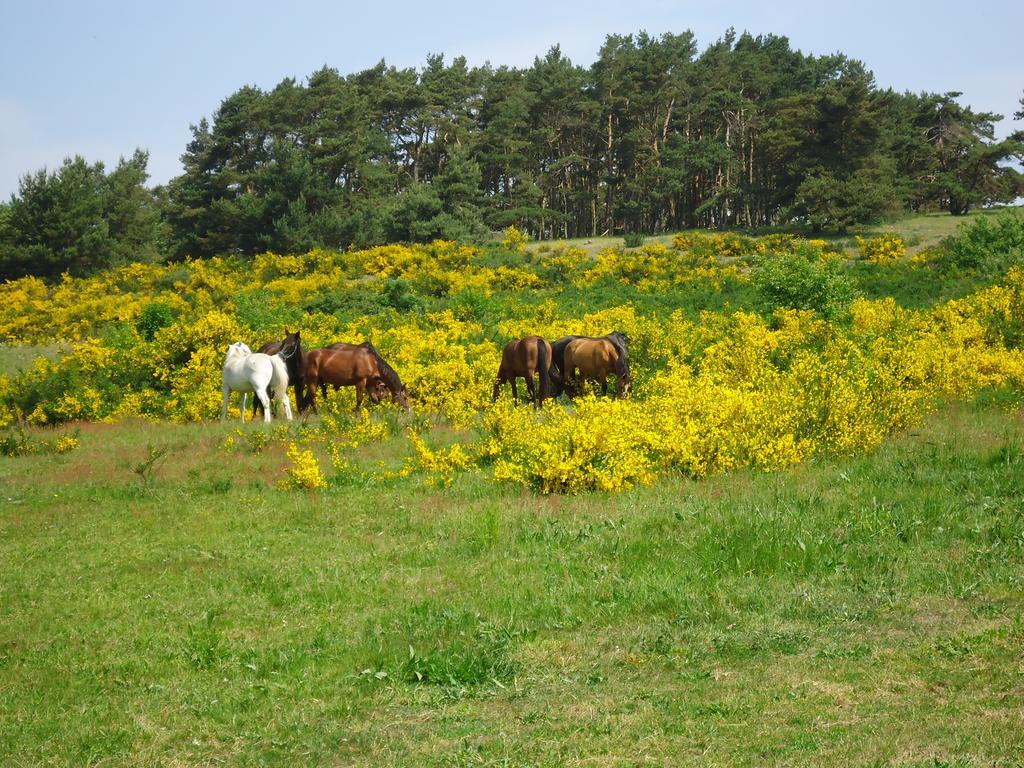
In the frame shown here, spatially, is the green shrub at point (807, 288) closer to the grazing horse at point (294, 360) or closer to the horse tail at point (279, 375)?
the grazing horse at point (294, 360)

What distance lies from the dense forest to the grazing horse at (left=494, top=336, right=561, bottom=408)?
1348 inches

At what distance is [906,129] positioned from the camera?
61.3 meters

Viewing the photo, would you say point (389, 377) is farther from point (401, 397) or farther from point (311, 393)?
point (311, 393)

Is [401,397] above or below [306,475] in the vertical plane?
above

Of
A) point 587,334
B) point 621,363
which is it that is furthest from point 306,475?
point 587,334

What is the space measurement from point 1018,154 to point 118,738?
207 feet

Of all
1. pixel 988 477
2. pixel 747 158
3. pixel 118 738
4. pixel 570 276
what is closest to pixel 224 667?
pixel 118 738

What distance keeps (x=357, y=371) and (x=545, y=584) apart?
10.8 meters

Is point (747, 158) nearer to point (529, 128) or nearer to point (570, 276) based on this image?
point (529, 128)

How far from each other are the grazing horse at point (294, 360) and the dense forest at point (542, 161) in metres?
34.5

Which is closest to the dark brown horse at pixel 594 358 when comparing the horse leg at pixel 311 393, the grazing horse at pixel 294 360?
the horse leg at pixel 311 393

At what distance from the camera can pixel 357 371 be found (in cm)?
1820

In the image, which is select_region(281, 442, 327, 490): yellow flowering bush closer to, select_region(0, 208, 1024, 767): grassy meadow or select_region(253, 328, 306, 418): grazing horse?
select_region(0, 208, 1024, 767): grassy meadow

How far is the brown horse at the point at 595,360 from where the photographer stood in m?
17.4
